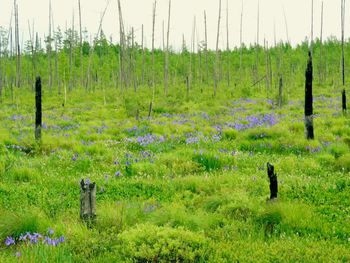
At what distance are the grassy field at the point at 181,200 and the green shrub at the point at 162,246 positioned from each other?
0.01m

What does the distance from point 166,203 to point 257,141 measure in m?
5.85

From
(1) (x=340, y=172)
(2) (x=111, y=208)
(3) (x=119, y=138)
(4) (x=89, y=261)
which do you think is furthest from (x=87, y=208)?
(3) (x=119, y=138)

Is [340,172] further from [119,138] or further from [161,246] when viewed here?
[119,138]

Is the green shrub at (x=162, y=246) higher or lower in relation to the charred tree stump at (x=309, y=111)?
lower

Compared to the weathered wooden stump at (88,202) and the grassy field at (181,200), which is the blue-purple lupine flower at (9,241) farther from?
the weathered wooden stump at (88,202)

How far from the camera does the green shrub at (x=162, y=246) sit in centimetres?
450

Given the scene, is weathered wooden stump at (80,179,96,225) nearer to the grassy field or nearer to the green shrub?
the grassy field

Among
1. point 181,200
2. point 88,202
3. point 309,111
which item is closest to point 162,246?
point 88,202

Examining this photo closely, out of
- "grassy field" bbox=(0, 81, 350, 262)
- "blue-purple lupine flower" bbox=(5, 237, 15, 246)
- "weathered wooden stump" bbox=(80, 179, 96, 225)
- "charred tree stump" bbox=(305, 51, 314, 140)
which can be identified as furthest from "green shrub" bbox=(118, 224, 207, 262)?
"charred tree stump" bbox=(305, 51, 314, 140)

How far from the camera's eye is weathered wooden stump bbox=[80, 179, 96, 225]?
549 centimetres

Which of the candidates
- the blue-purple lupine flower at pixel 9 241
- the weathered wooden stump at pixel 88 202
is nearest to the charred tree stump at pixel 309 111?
the weathered wooden stump at pixel 88 202

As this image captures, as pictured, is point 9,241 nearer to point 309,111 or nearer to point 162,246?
point 162,246

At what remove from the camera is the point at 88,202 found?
217 inches

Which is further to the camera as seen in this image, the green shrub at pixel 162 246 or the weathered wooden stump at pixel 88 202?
the weathered wooden stump at pixel 88 202
